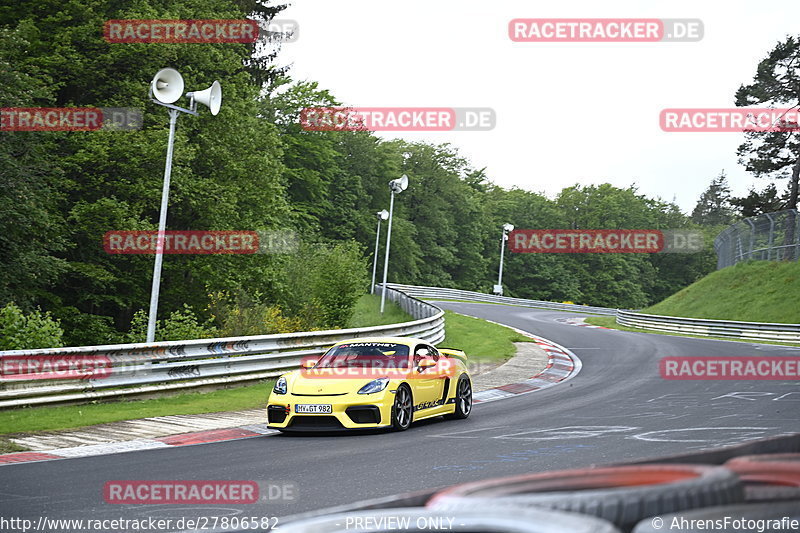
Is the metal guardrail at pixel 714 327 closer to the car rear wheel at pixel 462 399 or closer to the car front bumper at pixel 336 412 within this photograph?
the car rear wheel at pixel 462 399

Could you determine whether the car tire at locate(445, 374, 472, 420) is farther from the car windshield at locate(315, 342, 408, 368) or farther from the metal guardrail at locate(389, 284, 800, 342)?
the metal guardrail at locate(389, 284, 800, 342)

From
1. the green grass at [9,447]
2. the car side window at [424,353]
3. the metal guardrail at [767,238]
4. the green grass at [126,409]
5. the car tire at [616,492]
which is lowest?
the green grass at [126,409]

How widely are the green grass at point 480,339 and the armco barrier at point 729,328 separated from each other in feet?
29.8

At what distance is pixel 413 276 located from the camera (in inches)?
3209

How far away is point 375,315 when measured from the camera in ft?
153

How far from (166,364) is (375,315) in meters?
32.3

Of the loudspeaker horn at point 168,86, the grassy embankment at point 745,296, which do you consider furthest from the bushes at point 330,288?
the grassy embankment at point 745,296

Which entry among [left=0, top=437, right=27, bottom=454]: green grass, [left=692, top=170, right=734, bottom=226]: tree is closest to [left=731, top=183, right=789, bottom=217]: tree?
[left=0, top=437, right=27, bottom=454]: green grass

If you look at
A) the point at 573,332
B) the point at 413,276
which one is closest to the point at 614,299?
the point at 413,276

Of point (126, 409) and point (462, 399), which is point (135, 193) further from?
point (462, 399)

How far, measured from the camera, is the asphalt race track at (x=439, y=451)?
283 inches

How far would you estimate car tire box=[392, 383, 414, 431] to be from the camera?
39.4 feet

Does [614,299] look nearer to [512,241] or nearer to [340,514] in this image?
[512,241]

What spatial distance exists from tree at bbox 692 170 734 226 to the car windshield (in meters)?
167
